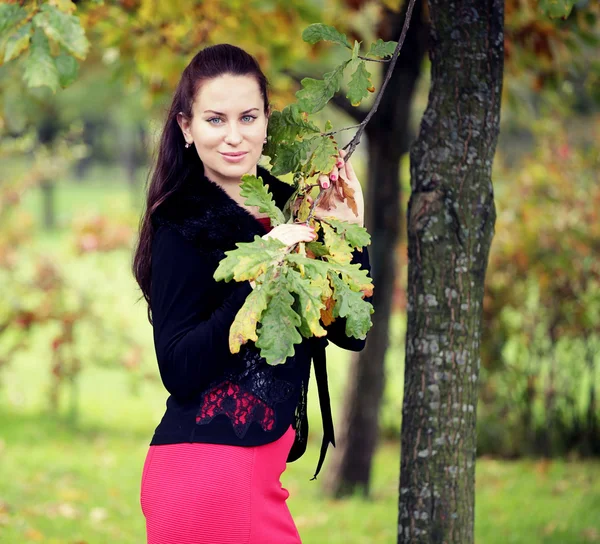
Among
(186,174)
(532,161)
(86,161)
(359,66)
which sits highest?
(86,161)

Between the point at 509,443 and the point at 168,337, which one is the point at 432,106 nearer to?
the point at 168,337

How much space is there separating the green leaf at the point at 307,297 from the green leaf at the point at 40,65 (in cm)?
81

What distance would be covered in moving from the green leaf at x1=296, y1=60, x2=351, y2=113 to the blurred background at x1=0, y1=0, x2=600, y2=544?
56 centimetres

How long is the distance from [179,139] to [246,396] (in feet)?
2.38

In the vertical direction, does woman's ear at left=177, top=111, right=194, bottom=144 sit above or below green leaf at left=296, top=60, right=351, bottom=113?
below

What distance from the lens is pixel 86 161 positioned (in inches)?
1825

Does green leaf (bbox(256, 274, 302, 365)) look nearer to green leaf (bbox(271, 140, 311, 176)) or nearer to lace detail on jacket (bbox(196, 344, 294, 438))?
lace detail on jacket (bbox(196, 344, 294, 438))

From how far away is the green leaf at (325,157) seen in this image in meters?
2.00

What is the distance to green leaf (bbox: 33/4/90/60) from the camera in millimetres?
2051

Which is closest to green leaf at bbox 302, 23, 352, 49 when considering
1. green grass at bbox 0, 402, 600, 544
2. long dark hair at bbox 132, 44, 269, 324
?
long dark hair at bbox 132, 44, 269, 324

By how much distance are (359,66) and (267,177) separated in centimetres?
48

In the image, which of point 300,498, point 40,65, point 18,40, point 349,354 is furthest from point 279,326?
point 349,354

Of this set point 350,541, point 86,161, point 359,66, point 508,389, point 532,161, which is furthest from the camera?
point 86,161

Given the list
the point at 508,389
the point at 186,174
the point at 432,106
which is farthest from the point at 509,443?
the point at 186,174
